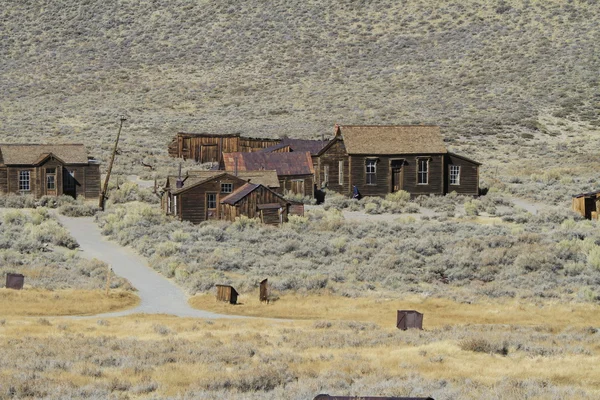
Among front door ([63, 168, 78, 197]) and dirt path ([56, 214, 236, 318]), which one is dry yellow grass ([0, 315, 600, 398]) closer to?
dirt path ([56, 214, 236, 318])

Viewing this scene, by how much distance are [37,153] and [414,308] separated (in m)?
31.3

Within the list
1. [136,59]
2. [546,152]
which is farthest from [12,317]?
[136,59]

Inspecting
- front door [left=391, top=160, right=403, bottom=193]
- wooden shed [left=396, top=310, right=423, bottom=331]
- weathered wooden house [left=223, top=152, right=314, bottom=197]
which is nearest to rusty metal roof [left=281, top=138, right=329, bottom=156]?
weathered wooden house [left=223, top=152, right=314, bottom=197]

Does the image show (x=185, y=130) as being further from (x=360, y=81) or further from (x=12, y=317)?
(x=12, y=317)

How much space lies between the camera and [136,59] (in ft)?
364

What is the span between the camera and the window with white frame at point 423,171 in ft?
188

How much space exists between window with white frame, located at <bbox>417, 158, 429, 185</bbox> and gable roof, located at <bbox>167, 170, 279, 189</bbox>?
10.4 meters

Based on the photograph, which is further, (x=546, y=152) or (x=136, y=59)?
(x=136, y=59)

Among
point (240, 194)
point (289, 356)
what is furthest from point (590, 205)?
point (289, 356)

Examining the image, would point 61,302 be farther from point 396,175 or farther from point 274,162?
point 396,175

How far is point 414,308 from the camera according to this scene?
1249 inches

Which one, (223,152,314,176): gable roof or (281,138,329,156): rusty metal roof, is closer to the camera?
(223,152,314,176): gable roof

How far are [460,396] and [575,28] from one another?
97.7 meters

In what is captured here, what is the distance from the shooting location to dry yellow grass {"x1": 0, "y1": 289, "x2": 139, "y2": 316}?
29.1 meters
